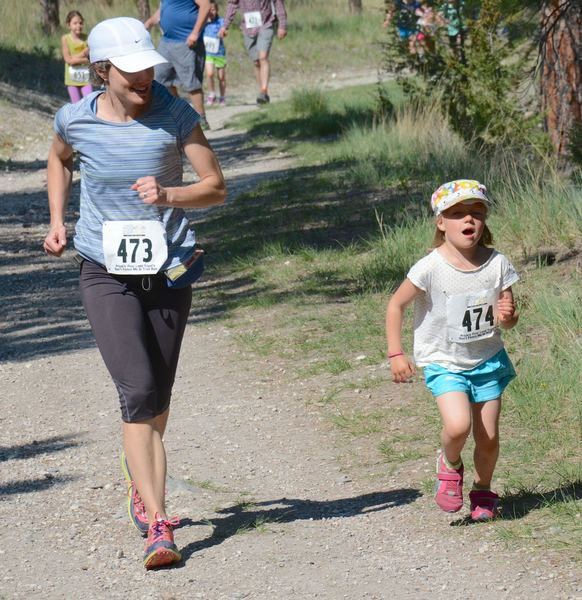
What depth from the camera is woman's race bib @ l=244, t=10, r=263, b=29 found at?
21422mm

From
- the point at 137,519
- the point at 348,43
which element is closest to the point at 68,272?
the point at 137,519

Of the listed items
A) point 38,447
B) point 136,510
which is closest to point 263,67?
point 38,447

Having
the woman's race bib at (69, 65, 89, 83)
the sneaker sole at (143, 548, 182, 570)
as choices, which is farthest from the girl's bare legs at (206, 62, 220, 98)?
the sneaker sole at (143, 548, 182, 570)

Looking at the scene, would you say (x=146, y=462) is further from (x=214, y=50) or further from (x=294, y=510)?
(x=214, y=50)

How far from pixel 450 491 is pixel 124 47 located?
2017 millimetres

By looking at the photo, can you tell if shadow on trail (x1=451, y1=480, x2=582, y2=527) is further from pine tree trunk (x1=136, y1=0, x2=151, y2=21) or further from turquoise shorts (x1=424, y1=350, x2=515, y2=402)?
pine tree trunk (x1=136, y1=0, x2=151, y2=21)

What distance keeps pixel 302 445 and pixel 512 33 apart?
6085 mm

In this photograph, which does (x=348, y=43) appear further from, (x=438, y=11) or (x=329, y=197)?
(x=329, y=197)

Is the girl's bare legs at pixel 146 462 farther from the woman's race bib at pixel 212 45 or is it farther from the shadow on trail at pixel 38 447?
the woman's race bib at pixel 212 45

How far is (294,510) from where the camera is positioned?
5453 mm

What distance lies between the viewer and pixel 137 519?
16.5ft

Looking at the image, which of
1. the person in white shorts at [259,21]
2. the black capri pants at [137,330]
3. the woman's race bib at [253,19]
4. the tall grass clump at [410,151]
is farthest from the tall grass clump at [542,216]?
the woman's race bib at [253,19]

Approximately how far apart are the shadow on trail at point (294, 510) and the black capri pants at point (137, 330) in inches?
22.4

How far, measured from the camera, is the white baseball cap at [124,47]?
15.4 ft
